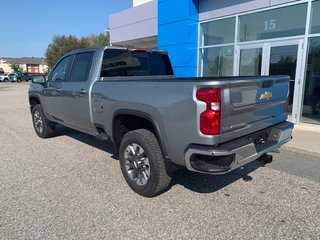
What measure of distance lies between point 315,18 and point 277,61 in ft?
4.83

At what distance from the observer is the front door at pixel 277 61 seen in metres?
7.79

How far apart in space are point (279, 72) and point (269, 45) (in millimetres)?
890

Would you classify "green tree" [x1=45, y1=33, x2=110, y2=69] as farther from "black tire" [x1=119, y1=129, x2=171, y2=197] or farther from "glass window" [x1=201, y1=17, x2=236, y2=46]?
"black tire" [x1=119, y1=129, x2=171, y2=197]

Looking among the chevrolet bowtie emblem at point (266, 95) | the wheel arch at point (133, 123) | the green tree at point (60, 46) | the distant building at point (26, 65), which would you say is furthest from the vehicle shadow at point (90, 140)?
the distant building at point (26, 65)

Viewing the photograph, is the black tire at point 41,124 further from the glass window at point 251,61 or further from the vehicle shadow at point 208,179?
the glass window at point 251,61

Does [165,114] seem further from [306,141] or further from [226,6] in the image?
[226,6]

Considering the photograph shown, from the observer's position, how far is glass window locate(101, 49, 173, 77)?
4531mm

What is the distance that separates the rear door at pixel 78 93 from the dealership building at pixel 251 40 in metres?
5.95

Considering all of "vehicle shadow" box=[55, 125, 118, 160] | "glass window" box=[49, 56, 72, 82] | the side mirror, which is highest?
"glass window" box=[49, 56, 72, 82]

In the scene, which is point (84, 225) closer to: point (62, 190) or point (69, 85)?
point (62, 190)

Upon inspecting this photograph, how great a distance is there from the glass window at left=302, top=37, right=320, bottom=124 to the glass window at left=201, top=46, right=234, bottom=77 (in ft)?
8.74

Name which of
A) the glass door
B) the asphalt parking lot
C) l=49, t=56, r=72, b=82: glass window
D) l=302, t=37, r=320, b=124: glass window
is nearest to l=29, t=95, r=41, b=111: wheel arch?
l=49, t=56, r=72, b=82: glass window

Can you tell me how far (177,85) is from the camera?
9.67 ft

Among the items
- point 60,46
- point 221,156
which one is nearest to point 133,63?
point 221,156
